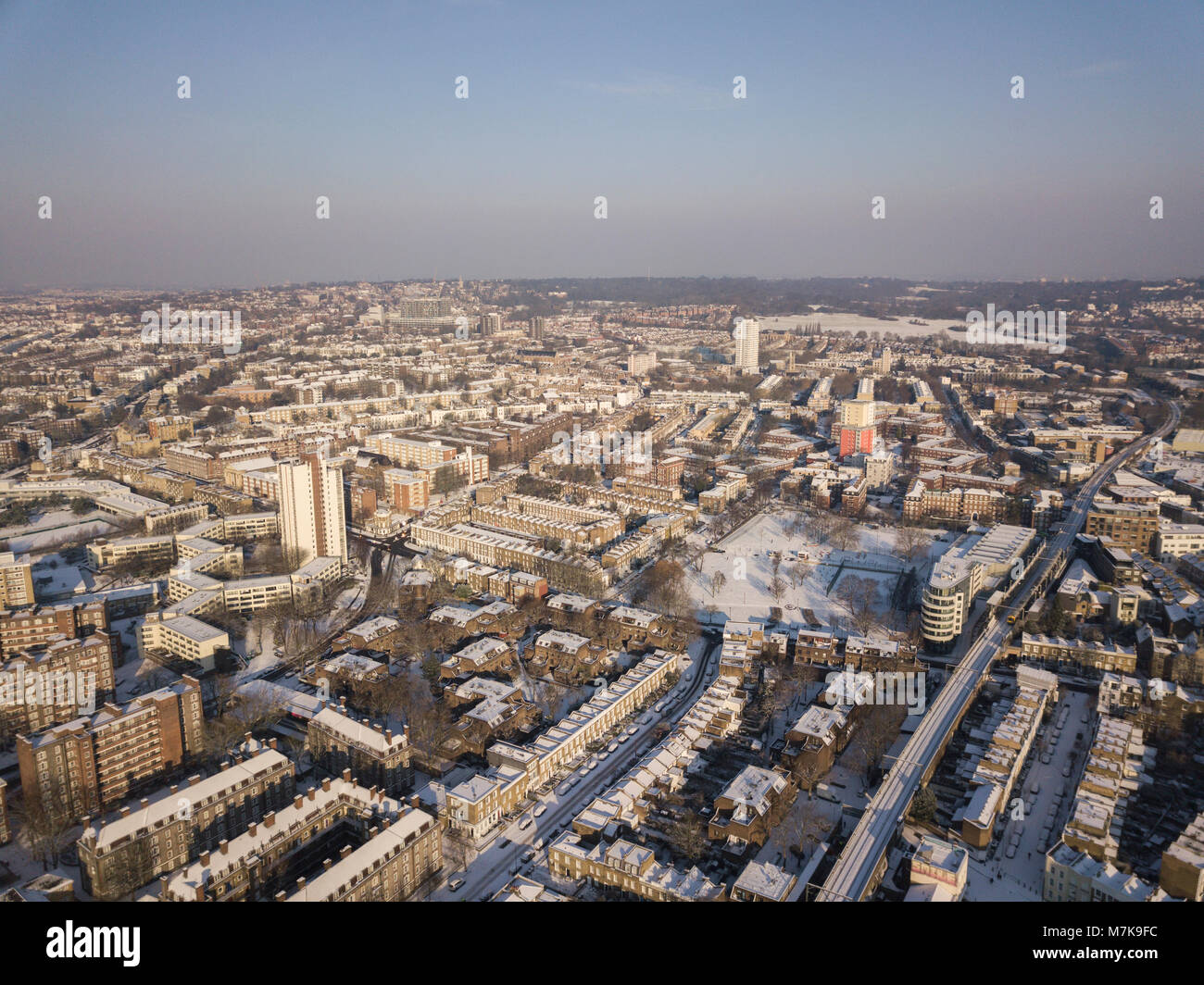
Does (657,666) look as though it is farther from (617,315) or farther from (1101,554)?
(617,315)

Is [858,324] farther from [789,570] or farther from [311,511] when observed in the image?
[311,511]

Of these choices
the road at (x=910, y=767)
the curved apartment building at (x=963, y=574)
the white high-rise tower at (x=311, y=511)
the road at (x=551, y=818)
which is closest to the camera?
the road at (x=910, y=767)

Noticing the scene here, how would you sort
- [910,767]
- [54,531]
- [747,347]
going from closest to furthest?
1. [910,767]
2. [54,531]
3. [747,347]

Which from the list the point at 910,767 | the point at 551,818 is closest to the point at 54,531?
the point at 551,818
